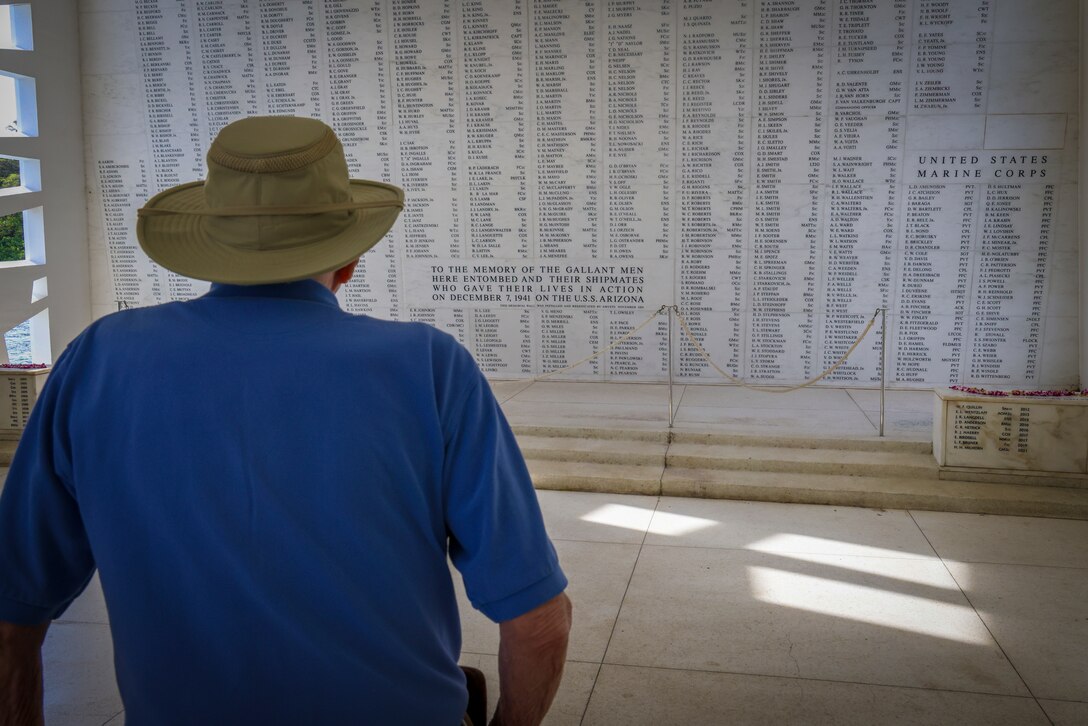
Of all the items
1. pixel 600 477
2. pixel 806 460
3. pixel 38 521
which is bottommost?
pixel 600 477

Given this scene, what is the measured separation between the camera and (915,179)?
688 centimetres

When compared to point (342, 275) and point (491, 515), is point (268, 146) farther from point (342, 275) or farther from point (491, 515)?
point (491, 515)

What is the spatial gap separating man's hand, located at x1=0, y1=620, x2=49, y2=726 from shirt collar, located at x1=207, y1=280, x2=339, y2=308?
523 mm

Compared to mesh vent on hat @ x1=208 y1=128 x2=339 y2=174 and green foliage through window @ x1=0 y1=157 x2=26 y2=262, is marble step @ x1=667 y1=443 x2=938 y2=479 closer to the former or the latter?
mesh vent on hat @ x1=208 y1=128 x2=339 y2=174

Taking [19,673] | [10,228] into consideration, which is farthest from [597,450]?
[10,228]

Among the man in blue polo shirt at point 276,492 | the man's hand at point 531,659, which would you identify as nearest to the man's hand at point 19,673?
the man in blue polo shirt at point 276,492

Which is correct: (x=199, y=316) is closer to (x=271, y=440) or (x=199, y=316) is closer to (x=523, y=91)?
(x=271, y=440)

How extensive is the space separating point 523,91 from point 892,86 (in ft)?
9.44

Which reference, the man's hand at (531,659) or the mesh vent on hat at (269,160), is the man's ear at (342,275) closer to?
the mesh vent on hat at (269,160)

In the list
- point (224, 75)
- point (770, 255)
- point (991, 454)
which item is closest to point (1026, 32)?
point (770, 255)

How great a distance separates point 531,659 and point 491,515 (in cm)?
22

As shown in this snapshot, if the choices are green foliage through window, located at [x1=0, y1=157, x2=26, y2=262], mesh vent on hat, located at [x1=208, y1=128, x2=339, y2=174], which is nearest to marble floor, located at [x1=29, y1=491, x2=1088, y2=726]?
mesh vent on hat, located at [x1=208, y1=128, x2=339, y2=174]

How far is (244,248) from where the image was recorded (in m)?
1.17

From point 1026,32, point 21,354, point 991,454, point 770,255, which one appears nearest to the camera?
point 991,454
